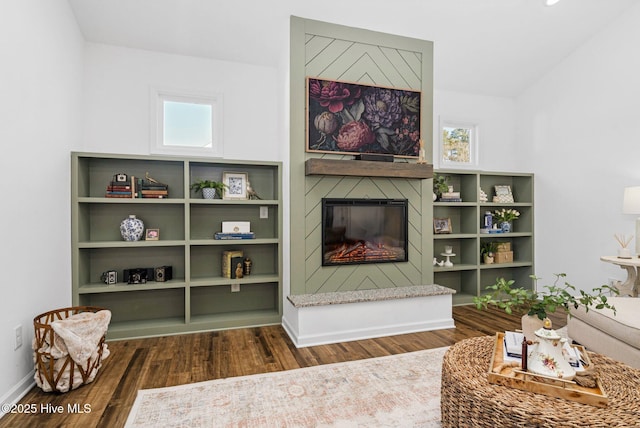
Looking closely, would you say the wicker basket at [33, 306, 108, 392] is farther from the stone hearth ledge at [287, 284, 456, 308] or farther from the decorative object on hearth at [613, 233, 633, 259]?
the decorative object on hearth at [613, 233, 633, 259]

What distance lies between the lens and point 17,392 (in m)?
2.16

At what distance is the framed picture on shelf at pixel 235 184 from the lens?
3.66 meters

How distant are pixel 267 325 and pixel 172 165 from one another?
1.90 m

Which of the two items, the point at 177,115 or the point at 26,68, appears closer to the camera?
the point at 26,68

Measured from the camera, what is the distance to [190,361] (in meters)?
2.71

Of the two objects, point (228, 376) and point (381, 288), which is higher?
point (381, 288)

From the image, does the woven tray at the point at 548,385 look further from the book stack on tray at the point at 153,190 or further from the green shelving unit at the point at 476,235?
the book stack on tray at the point at 153,190

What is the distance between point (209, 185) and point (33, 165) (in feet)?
4.60

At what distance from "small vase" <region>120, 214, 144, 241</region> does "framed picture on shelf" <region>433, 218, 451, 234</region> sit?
11.1 ft

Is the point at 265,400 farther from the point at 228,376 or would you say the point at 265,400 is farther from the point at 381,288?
the point at 381,288

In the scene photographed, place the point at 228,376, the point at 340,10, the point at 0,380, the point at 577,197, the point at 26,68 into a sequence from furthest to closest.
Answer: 1. the point at 577,197
2. the point at 340,10
3. the point at 228,376
4. the point at 26,68
5. the point at 0,380

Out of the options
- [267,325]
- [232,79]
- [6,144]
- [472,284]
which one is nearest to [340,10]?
[232,79]

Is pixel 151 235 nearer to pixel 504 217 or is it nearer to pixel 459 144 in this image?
pixel 459 144

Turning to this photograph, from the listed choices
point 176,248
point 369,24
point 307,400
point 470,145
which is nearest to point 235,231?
point 176,248
